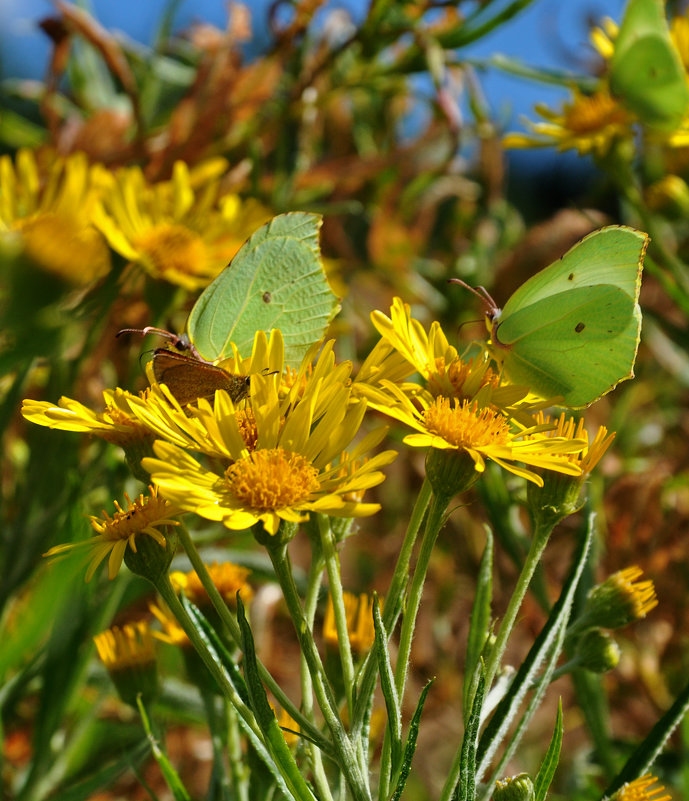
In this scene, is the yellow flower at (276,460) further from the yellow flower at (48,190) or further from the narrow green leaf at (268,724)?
the yellow flower at (48,190)

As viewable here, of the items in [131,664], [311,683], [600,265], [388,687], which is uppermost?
[600,265]

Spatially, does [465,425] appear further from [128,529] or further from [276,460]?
[128,529]

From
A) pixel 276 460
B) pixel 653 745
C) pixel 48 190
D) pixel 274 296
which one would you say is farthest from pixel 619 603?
pixel 48 190

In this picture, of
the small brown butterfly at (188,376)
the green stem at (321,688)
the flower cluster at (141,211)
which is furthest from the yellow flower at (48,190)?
the green stem at (321,688)

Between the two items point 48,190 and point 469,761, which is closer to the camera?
point 469,761

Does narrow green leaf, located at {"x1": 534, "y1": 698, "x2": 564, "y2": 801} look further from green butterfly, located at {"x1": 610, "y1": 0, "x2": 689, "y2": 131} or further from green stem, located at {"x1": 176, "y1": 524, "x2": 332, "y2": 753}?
green butterfly, located at {"x1": 610, "y1": 0, "x2": 689, "y2": 131}
